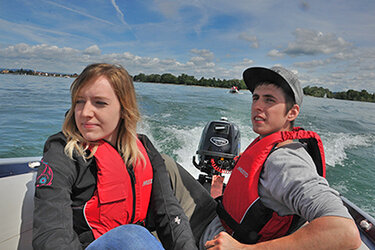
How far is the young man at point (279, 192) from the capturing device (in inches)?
35.3

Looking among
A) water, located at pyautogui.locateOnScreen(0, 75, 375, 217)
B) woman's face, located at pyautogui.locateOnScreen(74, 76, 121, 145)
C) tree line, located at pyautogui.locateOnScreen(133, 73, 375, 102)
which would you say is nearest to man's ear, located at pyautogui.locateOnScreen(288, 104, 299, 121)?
woman's face, located at pyautogui.locateOnScreen(74, 76, 121, 145)

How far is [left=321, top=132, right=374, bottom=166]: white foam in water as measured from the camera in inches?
221

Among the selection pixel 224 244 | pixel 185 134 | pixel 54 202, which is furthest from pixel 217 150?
pixel 185 134

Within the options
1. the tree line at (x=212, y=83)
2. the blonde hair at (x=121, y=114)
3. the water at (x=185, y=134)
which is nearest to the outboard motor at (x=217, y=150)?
the water at (x=185, y=134)

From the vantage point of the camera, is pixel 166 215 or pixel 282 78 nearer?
pixel 282 78

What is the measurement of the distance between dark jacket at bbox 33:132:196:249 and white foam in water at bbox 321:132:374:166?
4.96 metres

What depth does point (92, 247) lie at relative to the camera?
0.98 metres

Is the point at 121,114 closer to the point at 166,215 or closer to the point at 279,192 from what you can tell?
the point at 166,215

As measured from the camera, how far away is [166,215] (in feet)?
4.71

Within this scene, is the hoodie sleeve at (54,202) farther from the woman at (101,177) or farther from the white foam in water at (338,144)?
the white foam in water at (338,144)

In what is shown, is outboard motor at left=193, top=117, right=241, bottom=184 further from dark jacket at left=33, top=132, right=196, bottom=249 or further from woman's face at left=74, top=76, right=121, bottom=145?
woman's face at left=74, top=76, right=121, bottom=145

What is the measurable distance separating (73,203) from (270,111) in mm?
1143

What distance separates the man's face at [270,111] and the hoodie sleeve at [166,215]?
0.66m

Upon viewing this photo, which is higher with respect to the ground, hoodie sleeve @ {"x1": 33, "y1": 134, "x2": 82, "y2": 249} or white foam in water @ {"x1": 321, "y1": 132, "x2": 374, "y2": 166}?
hoodie sleeve @ {"x1": 33, "y1": 134, "x2": 82, "y2": 249}
